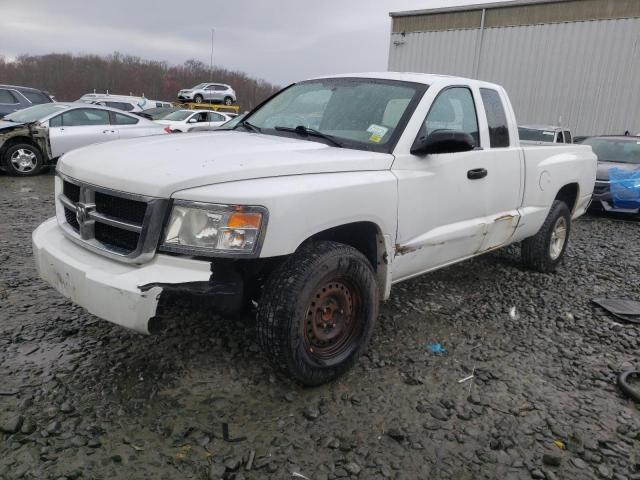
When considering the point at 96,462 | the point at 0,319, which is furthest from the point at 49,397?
the point at 0,319

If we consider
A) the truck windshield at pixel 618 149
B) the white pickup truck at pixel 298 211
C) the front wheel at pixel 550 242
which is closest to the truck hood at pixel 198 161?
the white pickup truck at pixel 298 211

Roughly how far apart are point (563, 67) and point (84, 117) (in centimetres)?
1526

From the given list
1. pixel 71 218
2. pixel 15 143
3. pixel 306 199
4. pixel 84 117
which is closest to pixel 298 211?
pixel 306 199

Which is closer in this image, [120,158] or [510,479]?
[510,479]

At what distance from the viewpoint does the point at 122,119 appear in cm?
1026

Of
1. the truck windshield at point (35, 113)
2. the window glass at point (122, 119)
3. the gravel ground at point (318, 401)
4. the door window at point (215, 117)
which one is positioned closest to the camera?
the gravel ground at point (318, 401)

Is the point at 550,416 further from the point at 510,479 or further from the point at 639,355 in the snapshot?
the point at 639,355

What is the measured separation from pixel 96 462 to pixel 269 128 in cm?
238

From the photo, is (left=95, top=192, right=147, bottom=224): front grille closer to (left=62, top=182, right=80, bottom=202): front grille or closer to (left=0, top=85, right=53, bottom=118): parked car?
(left=62, top=182, right=80, bottom=202): front grille

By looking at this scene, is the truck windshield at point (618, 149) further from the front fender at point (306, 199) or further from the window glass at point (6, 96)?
the window glass at point (6, 96)

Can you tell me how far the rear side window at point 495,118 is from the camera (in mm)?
3891

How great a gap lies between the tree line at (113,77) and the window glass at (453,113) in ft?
170

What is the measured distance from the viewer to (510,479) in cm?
212

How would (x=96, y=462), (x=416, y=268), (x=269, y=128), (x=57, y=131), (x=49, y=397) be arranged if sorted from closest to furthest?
(x=96, y=462) < (x=49, y=397) < (x=416, y=268) < (x=269, y=128) < (x=57, y=131)
